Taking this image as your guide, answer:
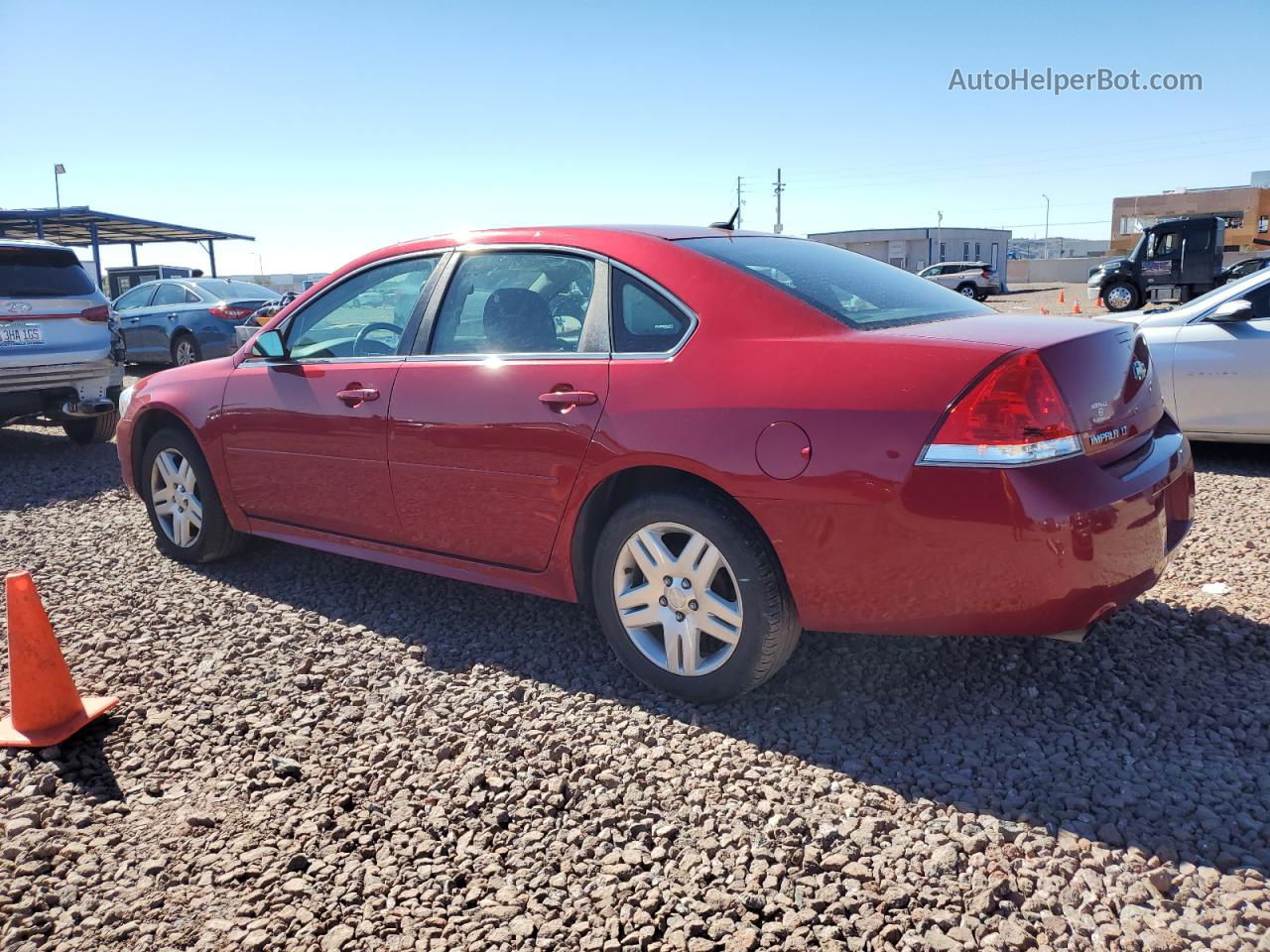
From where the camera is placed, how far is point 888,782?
8.91ft

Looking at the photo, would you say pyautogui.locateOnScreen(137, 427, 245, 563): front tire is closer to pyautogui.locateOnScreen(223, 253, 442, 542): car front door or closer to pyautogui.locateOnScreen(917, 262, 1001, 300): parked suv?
pyautogui.locateOnScreen(223, 253, 442, 542): car front door

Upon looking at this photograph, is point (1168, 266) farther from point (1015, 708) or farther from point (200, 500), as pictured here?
point (200, 500)

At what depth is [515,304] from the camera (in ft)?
11.9

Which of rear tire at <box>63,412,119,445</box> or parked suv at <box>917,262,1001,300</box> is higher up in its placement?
parked suv at <box>917,262,1001,300</box>

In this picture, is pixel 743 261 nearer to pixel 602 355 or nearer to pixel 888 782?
pixel 602 355

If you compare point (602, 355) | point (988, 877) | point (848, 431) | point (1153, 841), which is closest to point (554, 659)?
point (602, 355)

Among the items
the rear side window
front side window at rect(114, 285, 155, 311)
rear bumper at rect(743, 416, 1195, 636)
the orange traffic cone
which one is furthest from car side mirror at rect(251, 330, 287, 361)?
front side window at rect(114, 285, 155, 311)

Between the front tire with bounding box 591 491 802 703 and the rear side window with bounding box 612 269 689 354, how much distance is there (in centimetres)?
51

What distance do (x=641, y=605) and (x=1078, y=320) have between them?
1765 mm

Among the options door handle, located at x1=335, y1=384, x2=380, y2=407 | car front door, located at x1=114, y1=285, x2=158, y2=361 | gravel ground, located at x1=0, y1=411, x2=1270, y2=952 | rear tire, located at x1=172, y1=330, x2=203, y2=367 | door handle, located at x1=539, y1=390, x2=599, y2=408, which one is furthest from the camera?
car front door, located at x1=114, y1=285, x2=158, y2=361

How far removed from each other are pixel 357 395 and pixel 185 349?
38.4 feet

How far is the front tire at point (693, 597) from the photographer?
2.94 m

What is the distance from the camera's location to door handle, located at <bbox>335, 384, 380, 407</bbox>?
385 centimetres

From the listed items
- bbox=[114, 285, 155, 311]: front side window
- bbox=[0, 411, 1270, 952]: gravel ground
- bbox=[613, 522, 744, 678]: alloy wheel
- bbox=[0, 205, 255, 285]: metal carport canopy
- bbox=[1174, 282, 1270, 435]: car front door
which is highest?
bbox=[0, 205, 255, 285]: metal carport canopy
